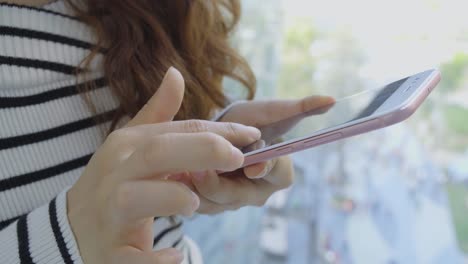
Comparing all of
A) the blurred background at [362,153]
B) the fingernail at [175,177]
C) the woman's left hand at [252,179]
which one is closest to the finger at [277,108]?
the woman's left hand at [252,179]

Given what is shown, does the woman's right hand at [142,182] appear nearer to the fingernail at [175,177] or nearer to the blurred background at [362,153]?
the fingernail at [175,177]

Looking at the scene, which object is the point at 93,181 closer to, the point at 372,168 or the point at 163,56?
the point at 163,56

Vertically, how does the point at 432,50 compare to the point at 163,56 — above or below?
below

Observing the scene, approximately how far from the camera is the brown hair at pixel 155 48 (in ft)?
1.56

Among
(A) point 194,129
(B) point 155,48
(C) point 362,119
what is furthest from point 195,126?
(B) point 155,48

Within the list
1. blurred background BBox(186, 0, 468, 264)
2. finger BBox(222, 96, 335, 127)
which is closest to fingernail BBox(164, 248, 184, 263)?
finger BBox(222, 96, 335, 127)

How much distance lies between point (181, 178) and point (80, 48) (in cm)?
20

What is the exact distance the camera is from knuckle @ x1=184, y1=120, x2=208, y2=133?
0.29m

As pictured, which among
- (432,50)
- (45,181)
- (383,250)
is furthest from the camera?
(383,250)

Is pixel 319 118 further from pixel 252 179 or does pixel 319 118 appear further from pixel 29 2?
pixel 29 2

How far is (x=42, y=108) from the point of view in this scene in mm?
426

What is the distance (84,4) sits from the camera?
1.62ft

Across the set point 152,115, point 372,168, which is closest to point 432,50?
point 372,168

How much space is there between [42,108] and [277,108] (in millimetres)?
244
